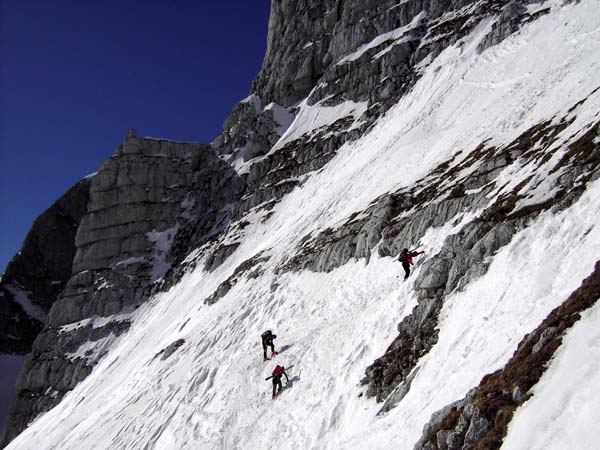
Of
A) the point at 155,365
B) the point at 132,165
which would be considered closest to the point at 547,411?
the point at 155,365

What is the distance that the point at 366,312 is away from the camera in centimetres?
2106

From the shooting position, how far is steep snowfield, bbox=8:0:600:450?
13.1 m

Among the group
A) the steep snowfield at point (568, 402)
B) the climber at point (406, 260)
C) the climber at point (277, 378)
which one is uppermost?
the climber at point (406, 260)

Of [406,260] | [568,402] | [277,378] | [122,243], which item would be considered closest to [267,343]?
[277,378]

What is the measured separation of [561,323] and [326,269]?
62.4 ft

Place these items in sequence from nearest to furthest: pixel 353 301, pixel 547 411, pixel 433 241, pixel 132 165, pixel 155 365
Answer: pixel 547 411 → pixel 433 241 → pixel 353 301 → pixel 155 365 → pixel 132 165

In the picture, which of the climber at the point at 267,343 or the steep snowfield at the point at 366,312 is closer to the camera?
the steep snowfield at the point at 366,312

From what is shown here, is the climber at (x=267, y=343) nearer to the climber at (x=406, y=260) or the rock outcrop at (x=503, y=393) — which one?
the climber at (x=406, y=260)

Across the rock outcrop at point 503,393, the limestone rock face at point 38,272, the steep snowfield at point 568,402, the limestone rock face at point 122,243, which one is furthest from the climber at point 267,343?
the limestone rock face at point 38,272

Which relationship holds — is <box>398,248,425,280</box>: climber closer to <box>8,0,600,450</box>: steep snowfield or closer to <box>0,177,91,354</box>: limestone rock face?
<box>8,0,600,450</box>: steep snowfield

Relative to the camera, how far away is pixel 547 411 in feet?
29.3

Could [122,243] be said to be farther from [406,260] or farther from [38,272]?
[406,260]

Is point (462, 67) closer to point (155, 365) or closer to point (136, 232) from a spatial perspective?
point (155, 365)

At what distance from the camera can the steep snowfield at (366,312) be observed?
1312 cm
